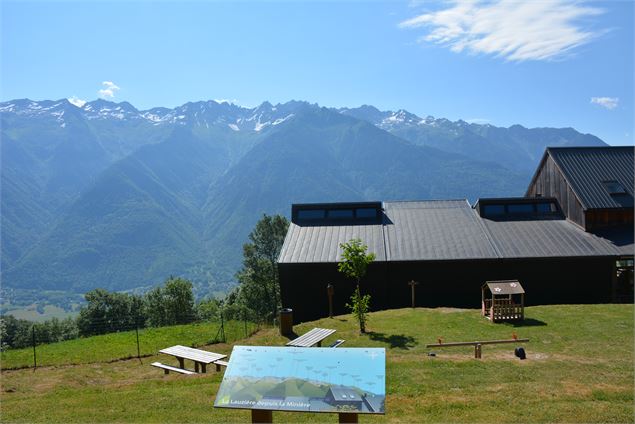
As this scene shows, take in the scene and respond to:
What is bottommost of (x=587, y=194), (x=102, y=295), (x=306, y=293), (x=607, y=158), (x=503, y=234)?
(x=102, y=295)

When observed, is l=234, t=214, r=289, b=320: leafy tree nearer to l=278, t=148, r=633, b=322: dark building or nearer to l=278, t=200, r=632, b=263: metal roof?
l=278, t=200, r=632, b=263: metal roof

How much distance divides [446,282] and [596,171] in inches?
703

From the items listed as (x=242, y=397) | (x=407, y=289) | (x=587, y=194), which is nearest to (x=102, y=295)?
(x=407, y=289)

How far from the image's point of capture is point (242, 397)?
10.5 metres

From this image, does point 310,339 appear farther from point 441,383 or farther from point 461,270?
point 461,270

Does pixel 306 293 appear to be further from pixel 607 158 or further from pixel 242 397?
pixel 607 158

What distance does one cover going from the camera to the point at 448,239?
3753cm

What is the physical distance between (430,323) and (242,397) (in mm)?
19447

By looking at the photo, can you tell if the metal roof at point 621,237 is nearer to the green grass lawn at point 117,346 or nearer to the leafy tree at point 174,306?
the green grass lawn at point 117,346

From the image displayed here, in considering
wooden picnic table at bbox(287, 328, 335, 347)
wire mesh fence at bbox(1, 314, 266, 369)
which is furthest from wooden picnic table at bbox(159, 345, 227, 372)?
wire mesh fence at bbox(1, 314, 266, 369)

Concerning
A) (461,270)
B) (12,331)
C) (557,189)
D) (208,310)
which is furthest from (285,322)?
(12,331)

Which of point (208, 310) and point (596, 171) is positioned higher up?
point (596, 171)

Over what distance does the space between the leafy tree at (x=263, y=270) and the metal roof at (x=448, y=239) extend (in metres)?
25.3

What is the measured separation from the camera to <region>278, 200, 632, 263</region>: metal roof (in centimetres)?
3534
